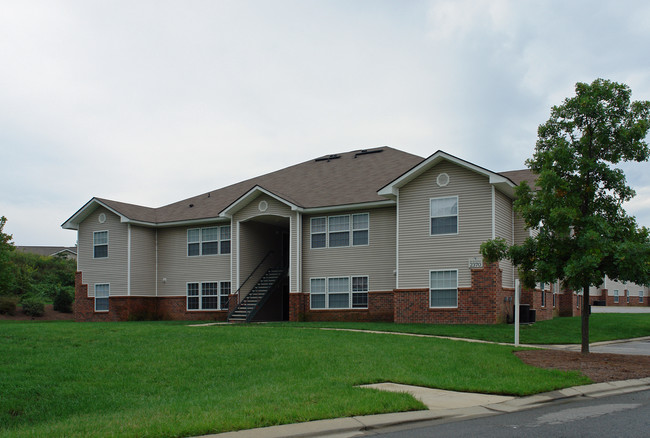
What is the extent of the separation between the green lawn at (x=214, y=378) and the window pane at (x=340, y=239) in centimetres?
1089

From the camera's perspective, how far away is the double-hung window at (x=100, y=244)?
33.1 metres

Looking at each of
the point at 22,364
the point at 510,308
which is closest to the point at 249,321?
the point at 510,308

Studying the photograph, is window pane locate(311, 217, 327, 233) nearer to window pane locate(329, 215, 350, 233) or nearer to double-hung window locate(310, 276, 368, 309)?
window pane locate(329, 215, 350, 233)

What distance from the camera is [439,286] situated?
24.5m

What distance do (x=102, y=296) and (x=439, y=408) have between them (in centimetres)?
2764

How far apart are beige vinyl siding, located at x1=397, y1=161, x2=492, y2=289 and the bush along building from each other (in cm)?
4

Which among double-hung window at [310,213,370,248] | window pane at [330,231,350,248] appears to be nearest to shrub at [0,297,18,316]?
double-hung window at [310,213,370,248]

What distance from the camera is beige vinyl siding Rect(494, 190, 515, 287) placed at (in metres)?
24.1

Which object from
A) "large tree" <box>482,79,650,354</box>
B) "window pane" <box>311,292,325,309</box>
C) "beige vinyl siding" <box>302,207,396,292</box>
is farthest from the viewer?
"window pane" <box>311,292,325,309</box>

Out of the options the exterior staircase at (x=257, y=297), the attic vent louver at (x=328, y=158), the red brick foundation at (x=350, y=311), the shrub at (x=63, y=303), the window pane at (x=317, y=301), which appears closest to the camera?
the red brick foundation at (x=350, y=311)

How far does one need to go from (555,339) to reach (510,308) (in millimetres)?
6047

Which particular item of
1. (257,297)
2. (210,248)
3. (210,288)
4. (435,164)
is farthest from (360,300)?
(210,248)

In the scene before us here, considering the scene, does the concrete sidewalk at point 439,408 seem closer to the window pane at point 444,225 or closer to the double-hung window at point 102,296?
the window pane at point 444,225

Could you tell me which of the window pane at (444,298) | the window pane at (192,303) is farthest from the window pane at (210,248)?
the window pane at (444,298)
